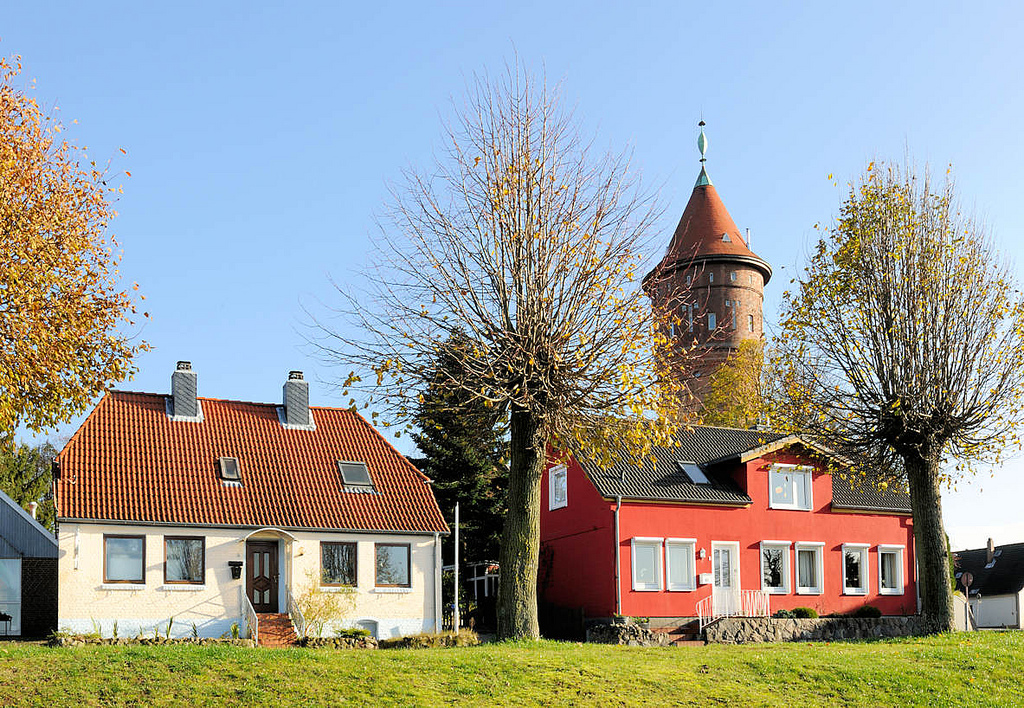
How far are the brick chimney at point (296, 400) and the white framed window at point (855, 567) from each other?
18.4 meters

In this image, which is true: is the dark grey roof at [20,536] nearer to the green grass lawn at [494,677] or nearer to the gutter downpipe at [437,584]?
the gutter downpipe at [437,584]

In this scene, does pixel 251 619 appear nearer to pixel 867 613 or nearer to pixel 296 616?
pixel 296 616

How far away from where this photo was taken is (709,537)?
33625 millimetres

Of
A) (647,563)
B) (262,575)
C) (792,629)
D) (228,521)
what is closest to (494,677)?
(228,521)

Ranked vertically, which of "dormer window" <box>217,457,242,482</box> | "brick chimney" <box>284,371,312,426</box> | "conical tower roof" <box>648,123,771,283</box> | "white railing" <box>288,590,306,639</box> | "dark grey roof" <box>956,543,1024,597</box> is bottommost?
"dark grey roof" <box>956,543,1024,597</box>

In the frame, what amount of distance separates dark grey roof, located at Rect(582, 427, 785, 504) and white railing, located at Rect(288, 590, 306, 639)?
9238 mm

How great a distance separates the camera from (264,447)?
31734mm

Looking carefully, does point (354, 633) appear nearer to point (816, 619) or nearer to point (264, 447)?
point (264, 447)

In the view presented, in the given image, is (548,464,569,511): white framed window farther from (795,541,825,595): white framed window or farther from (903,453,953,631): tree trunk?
(903,453,953,631): tree trunk

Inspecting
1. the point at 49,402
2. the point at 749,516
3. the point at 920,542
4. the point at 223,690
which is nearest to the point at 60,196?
the point at 49,402

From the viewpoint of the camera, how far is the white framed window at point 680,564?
107ft

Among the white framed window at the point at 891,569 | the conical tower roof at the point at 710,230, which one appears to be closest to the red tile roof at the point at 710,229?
the conical tower roof at the point at 710,230

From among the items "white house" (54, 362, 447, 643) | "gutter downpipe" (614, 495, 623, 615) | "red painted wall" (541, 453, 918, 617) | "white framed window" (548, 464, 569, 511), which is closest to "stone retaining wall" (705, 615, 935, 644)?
"red painted wall" (541, 453, 918, 617)

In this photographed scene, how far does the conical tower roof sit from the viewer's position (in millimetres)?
68438
